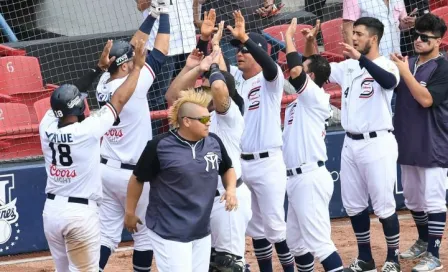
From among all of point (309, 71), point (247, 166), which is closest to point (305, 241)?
point (247, 166)

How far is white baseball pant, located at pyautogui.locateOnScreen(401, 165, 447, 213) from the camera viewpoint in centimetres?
771

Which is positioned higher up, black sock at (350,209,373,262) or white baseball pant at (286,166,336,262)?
white baseball pant at (286,166,336,262)

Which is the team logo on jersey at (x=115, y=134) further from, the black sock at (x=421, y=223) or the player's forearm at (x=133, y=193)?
the black sock at (x=421, y=223)

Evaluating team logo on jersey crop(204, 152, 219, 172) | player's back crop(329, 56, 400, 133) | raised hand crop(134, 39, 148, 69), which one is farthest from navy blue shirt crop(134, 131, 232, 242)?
player's back crop(329, 56, 400, 133)

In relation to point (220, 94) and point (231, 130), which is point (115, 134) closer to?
point (231, 130)

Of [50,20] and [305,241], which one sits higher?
[50,20]

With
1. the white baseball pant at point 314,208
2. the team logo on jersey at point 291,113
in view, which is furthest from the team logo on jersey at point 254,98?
the white baseball pant at point 314,208

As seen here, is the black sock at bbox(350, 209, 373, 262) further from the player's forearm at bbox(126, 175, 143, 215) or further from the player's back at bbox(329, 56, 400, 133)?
the player's forearm at bbox(126, 175, 143, 215)

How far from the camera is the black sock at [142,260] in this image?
278 inches

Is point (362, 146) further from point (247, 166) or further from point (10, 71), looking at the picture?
point (10, 71)

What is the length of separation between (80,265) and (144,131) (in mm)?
1087

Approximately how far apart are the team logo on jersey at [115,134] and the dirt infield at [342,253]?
1.35m

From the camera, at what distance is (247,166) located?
7.14 metres

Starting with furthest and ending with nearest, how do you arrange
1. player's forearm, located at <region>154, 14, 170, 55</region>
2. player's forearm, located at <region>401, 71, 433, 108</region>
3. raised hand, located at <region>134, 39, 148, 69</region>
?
player's forearm, located at <region>401, 71, 433, 108</region>
player's forearm, located at <region>154, 14, 170, 55</region>
raised hand, located at <region>134, 39, 148, 69</region>
